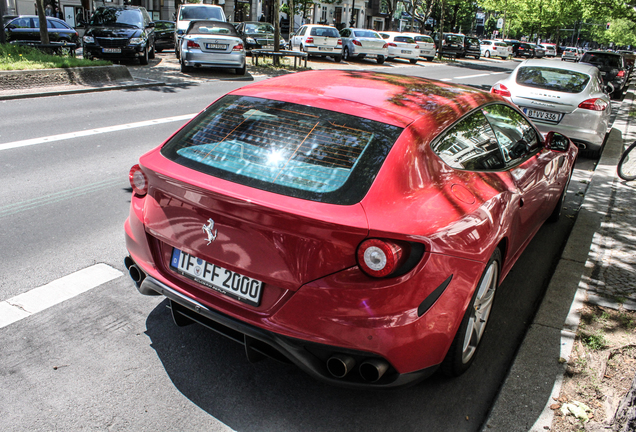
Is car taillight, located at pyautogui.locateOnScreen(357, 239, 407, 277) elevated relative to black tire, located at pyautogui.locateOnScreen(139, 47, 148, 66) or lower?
elevated

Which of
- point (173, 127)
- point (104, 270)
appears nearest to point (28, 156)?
point (173, 127)

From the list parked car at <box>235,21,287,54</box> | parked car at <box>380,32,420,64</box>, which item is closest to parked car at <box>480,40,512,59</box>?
parked car at <box>380,32,420,64</box>

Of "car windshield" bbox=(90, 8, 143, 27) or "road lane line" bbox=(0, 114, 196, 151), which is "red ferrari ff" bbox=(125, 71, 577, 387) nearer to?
"road lane line" bbox=(0, 114, 196, 151)

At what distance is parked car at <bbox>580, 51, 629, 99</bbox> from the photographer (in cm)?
2038

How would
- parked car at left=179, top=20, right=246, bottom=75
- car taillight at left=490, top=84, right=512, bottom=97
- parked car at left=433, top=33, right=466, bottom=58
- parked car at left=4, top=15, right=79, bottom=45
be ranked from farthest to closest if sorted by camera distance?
1. parked car at left=433, top=33, right=466, bottom=58
2. parked car at left=4, top=15, right=79, bottom=45
3. parked car at left=179, top=20, right=246, bottom=75
4. car taillight at left=490, top=84, right=512, bottom=97

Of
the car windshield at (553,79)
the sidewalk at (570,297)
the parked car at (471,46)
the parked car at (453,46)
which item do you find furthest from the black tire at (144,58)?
the parked car at (471,46)

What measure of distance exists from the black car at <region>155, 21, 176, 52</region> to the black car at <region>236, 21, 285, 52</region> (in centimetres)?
327

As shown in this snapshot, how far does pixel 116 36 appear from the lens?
18109mm

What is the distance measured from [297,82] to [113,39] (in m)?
16.7

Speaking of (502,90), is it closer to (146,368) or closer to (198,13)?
(146,368)

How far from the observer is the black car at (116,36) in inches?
708

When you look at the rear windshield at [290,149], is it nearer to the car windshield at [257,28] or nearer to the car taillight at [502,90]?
the car taillight at [502,90]

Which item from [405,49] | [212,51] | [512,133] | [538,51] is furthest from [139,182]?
[538,51]

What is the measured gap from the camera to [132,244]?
3074 millimetres
